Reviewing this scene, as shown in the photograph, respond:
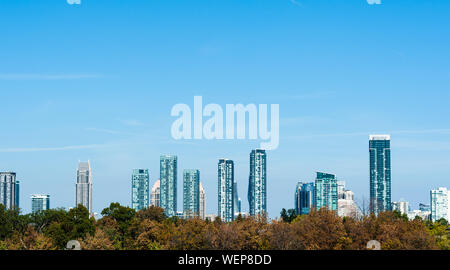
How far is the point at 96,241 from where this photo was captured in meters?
59.1

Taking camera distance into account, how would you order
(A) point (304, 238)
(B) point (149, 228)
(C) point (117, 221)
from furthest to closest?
(C) point (117, 221) < (B) point (149, 228) < (A) point (304, 238)

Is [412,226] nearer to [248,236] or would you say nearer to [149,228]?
[248,236]

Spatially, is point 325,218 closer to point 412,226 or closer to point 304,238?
point 304,238

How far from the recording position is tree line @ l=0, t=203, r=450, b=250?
2213 inches

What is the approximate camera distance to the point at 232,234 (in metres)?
57.7

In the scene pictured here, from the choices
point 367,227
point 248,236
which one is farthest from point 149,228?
point 367,227

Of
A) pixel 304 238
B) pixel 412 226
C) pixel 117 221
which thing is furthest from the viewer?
pixel 117 221

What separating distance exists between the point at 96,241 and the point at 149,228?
28.9 ft

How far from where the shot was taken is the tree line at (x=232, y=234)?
184 ft
